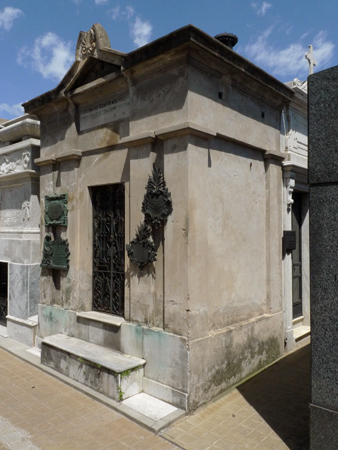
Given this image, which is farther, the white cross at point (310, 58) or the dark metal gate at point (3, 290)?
the dark metal gate at point (3, 290)

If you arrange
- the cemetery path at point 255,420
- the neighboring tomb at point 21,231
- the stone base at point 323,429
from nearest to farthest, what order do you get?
the stone base at point 323,429
the cemetery path at point 255,420
the neighboring tomb at point 21,231

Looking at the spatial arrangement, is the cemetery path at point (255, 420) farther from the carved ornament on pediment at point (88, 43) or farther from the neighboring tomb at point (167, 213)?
the carved ornament on pediment at point (88, 43)

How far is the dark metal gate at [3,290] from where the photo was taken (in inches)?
338

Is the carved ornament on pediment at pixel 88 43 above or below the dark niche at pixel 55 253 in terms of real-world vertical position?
above

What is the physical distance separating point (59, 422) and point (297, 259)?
5.78 meters

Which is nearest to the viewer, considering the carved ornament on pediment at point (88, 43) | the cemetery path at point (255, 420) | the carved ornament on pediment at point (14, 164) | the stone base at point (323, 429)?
the stone base at point (323, 429)

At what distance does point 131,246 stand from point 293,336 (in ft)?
13.1

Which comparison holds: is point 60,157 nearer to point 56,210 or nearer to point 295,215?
point 56,210

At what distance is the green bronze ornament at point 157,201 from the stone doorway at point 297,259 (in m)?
3.93

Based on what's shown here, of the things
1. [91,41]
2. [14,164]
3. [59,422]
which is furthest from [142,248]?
[14,164]

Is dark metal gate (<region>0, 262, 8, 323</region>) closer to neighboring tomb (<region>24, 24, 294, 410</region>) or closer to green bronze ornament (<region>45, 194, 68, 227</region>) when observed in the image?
neighboring tomb (<region>24, 24, 294, 410</region>)

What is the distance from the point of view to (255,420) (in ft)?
15.1

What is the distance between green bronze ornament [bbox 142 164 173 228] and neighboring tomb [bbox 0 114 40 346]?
357 cm

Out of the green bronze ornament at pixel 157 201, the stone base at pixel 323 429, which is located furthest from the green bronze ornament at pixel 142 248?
the stone base at pixel 323 429
